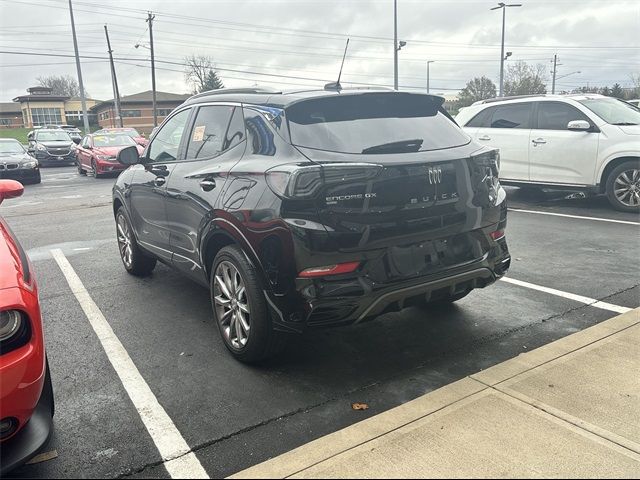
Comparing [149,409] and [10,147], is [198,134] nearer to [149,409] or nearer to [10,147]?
[149,409]

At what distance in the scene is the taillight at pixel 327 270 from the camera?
3014 mm

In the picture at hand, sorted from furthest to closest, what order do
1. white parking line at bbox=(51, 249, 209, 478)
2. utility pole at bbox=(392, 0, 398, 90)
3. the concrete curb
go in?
1. utility pole at bbox=(392, 0, 398, 90)
2. white parking line at bbox=(51, 249, 209, 478)
3. the concrete curb

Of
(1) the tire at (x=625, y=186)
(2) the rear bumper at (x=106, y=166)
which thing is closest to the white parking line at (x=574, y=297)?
(1) the tire at (x=625, y=186)

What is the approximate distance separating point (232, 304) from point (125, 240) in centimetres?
273

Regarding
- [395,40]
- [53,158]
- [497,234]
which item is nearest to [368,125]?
[497,234]

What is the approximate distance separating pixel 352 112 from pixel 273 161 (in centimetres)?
62

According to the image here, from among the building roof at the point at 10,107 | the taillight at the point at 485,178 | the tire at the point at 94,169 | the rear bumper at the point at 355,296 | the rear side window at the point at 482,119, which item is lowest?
the tire at the point at 94,169

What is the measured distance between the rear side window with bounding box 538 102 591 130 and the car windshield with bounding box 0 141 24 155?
51.1 ft

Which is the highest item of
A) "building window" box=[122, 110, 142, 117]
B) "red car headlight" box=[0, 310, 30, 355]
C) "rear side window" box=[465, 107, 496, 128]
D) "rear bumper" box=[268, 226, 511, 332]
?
"building window" box=[122, 110, 142, 117]

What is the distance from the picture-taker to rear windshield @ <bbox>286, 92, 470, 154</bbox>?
10.6 feet

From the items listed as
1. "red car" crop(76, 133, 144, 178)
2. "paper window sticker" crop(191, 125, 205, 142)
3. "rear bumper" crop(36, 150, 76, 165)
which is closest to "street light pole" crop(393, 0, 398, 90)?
"red car" crop(76, 133, 144, 178)

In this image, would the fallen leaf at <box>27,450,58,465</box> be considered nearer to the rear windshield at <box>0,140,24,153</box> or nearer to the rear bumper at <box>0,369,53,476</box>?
the rear bumper at <box>0,369,53,476</box>

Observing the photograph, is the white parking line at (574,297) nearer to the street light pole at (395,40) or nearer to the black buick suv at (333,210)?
the black buick suv at (333,210)

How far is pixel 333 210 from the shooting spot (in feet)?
9.87
